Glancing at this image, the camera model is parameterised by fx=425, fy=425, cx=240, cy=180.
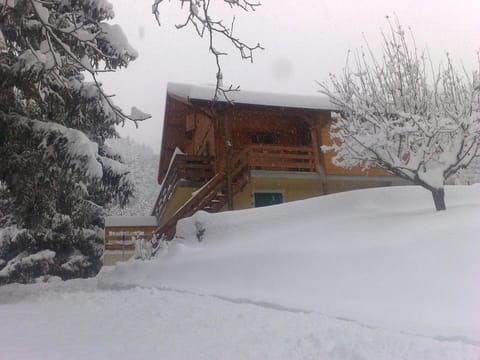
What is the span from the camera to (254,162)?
46.5 feet

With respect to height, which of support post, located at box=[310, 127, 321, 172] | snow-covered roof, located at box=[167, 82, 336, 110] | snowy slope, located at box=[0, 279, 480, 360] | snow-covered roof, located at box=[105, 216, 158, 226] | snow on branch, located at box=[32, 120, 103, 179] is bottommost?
snowy slope, located at box=[0, 279, 480, 360]

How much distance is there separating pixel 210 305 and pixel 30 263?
38.2 feet

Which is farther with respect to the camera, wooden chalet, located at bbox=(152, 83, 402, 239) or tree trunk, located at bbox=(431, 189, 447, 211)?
wooden chalet, located at bbox=(152, 83, 402, 239)

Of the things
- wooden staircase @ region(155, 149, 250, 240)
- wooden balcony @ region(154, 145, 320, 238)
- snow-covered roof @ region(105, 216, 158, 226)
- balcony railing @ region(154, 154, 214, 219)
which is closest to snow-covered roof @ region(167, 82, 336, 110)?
wooden balcony @ region(154, 145, 320, 238)

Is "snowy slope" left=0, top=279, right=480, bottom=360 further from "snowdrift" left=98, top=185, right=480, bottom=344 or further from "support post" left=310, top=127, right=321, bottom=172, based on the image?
"support post" left=310, top=127, right=321, bottom=172

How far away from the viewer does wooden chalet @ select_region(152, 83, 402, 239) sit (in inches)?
566

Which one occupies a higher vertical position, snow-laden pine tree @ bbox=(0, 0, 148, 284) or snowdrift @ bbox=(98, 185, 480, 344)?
snow-laden pine tree @ bbox=(0, 0, 148, 284)

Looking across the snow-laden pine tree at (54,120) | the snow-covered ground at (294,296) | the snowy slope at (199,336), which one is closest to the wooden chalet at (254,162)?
the snow-covered ground at (294,296)

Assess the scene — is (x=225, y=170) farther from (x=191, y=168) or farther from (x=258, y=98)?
(x=258, y=98)

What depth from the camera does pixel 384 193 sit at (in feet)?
37.0

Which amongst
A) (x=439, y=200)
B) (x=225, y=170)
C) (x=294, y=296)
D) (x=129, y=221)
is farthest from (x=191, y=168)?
(x=294, y=296)

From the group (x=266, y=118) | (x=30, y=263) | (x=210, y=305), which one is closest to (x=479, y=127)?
(x=210, y=305)

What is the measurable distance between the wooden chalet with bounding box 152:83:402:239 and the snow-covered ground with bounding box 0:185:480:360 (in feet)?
Result: 11.0

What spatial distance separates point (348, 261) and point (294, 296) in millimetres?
1174
